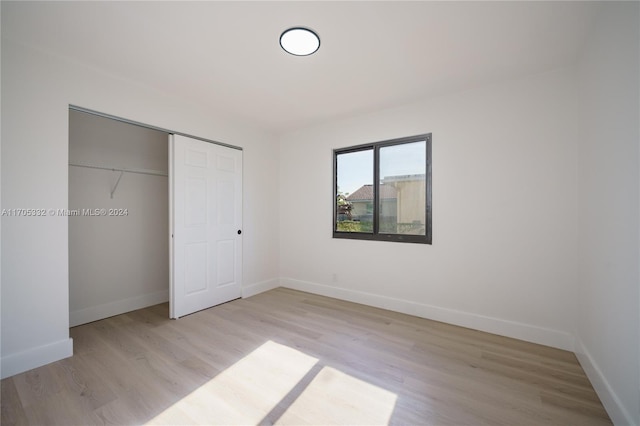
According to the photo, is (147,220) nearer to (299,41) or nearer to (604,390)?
(299,41)

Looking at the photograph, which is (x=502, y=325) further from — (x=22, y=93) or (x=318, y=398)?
(x=22, y=93)

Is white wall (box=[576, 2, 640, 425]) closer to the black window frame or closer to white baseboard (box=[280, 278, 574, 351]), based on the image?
white baseboard (box=[280, 278, 574, 351])

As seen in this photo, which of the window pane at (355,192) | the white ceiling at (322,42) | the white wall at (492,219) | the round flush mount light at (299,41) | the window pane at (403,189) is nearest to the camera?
the white ceiling at (322,42)

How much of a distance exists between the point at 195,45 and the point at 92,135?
78.2 inches

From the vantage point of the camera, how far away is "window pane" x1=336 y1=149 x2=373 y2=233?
143 inches

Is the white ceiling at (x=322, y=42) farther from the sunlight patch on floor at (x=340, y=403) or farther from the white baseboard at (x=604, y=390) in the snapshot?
the sunlight patch on floor at (x=340, y=403)

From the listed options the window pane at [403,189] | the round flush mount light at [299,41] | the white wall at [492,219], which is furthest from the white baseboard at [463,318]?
the round flush mount light at [299,41]

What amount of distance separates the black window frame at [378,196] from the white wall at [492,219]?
2.9 inches

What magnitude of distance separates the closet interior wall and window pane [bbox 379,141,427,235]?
3106 mm

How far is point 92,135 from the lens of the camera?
3076mm

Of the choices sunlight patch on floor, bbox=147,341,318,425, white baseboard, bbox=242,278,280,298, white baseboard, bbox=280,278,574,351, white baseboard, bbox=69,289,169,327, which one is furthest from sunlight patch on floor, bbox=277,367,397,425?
white baseboard, bbox=69,289,169,327

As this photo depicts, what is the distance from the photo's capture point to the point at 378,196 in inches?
139

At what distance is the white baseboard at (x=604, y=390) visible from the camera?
143cm

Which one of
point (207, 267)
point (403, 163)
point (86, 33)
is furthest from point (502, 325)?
point (86, 33)
